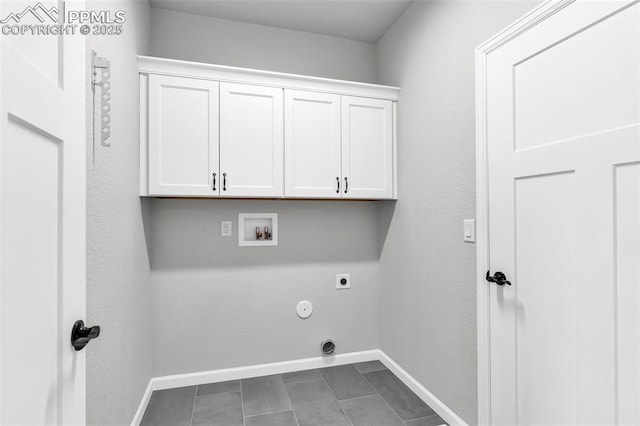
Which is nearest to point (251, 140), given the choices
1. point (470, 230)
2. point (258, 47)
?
point (258, 47)

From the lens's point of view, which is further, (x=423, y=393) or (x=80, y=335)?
(x=423, y=393)

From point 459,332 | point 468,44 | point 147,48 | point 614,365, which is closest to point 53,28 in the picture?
point 147,48

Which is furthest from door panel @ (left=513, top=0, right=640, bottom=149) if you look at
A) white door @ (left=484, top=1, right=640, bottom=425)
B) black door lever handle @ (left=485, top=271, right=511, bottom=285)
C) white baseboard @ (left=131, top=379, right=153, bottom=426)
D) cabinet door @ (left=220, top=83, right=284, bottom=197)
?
white baseboard @ (left=131, top=379, right=153, bottom=426)

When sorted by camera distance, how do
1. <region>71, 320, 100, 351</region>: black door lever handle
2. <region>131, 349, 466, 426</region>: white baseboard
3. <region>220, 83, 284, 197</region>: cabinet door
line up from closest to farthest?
1. <region>71, 320, 100, 351</region>: black door lever handle
2. <region>131, 349, 466, 426</region>: white baseboard
3. <region>220, 83, 284, 197</region>: cabinet door

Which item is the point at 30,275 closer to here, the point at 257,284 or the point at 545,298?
the point at 545,298

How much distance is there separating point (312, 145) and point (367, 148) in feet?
1.40

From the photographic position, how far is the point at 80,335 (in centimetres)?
85

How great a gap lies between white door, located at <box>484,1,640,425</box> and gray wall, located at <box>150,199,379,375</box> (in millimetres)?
1216

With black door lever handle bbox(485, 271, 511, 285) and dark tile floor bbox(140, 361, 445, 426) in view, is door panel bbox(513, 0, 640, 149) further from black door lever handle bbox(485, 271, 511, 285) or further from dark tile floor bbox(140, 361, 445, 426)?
dark tile floor bbox(140, 361, 445, 426)

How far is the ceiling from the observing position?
7.30 ft

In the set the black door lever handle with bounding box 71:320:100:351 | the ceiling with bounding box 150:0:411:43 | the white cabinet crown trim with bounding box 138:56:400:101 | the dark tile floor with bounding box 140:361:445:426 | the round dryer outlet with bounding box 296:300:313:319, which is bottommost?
the dark tile floor with bounding box 140:361:445:426

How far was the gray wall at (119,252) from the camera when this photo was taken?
4.13ft

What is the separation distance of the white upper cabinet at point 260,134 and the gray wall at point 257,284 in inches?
11.7

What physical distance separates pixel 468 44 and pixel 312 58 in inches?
50.2
